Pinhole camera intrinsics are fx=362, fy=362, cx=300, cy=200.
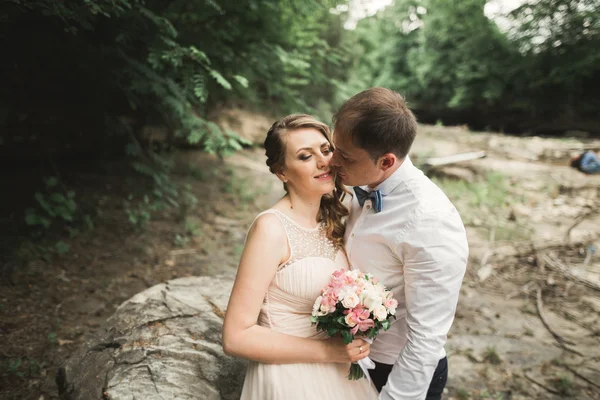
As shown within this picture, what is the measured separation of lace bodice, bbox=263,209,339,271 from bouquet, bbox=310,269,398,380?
28 cm

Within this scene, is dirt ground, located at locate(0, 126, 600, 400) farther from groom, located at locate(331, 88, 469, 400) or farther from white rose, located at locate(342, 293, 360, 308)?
white rose, located at locate(342, 293, 360, 308)

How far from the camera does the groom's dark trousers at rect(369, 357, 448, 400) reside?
2.10 m

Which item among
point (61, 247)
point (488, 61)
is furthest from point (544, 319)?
point (488, 61)

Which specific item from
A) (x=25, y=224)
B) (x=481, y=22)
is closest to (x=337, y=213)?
(x=25, y=224)

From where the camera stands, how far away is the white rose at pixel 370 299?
5.65 ft

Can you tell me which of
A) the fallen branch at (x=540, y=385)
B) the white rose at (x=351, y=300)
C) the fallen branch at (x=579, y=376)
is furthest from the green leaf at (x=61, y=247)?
the fallen branch at (x=579, y=376)

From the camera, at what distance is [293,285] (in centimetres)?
202

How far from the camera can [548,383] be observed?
10.9 feet

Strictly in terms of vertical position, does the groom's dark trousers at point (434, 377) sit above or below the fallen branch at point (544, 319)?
below

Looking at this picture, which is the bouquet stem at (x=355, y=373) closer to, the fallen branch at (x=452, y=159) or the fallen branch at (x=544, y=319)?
the fallen branch at (x=544, y=319)

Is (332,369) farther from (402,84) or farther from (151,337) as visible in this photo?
(402,84)

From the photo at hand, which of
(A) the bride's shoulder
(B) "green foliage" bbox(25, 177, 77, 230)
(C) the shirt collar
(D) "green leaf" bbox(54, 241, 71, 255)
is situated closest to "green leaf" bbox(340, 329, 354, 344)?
(A) the bride's shoulder

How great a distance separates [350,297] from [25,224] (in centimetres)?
456

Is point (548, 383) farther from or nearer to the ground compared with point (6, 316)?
farther from the ground
